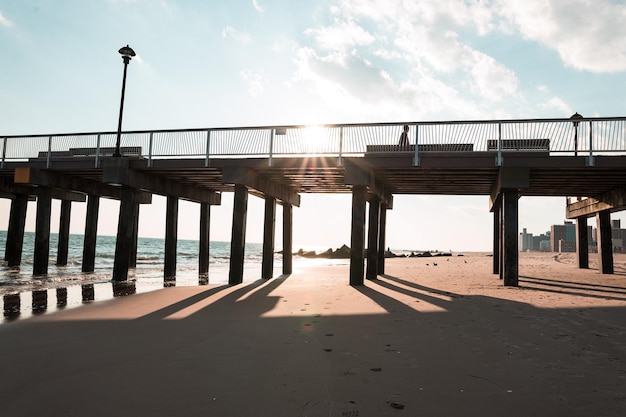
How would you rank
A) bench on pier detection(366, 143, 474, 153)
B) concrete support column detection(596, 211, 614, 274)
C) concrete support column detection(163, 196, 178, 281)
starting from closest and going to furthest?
bench on pier detection(366, 143, 474, 153), concrete support column detection(163, 196, 178, 281), concrete support column detection(596, 211, 614, 274)

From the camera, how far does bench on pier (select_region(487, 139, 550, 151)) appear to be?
47.4ft

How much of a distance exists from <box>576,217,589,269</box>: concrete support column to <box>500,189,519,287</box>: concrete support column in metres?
14.3

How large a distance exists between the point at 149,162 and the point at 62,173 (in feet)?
20.8

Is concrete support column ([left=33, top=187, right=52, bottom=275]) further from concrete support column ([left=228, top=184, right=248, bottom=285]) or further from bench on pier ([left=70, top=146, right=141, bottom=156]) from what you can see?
concrete support column ([left=228, top=184, right=248, bottom=285])

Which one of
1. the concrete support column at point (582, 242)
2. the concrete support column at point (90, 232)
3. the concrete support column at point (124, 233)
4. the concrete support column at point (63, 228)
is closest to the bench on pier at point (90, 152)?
Answer: the concrete support column at point (124, 233)

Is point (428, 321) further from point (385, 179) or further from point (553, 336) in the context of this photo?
point (385, 179)

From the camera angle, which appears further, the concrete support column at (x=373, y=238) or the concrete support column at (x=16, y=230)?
the concrete support column at (x=16, y=230)

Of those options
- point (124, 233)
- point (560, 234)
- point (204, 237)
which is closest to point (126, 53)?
point (124, 233)

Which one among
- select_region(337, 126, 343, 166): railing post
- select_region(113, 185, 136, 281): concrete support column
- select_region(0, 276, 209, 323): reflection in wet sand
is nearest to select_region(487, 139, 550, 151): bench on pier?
select_region(337, 126, 343, 166): railing post

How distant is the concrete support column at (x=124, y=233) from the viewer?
60.9ft

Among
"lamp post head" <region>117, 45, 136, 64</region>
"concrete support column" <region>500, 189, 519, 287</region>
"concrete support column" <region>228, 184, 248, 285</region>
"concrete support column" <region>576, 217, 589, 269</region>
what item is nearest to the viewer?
"concrete support column" <region>500, 189, 519, 287</region>

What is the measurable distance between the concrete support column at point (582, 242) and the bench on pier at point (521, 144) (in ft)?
47.8

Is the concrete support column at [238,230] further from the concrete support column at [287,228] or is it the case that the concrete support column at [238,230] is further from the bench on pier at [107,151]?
the bench on pier at [107,151]

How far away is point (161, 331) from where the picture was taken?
7258 millimetres
